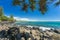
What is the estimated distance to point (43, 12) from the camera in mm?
12867

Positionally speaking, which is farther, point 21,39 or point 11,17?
point 11,17

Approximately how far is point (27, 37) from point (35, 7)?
92.8 inches

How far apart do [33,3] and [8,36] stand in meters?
3.65

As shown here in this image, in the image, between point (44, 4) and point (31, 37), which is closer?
point (44, 4)

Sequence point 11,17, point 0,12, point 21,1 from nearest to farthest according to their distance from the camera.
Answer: point 21,1 → point 0,12 → point 11,17

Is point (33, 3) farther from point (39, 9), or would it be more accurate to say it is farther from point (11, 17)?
point (11, 17)

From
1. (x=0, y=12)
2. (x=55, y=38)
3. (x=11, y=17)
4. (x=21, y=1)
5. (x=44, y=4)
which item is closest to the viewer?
(x=44, y=4)

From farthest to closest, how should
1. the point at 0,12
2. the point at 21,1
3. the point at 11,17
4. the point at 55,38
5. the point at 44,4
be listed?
1. the point at 11,17
2. the point at 0,12
3. the point at 55,38
4. the point at 21,1
5. the point at 44,4

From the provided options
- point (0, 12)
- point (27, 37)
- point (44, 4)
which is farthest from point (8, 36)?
point (0, 12)

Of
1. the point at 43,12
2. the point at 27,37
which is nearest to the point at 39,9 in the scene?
the point at 43,12

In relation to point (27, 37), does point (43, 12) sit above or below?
above

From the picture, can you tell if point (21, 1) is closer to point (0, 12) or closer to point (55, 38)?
point (55, 38)

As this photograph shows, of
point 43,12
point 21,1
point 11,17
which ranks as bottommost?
point 11,17

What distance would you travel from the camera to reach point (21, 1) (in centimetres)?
1333
